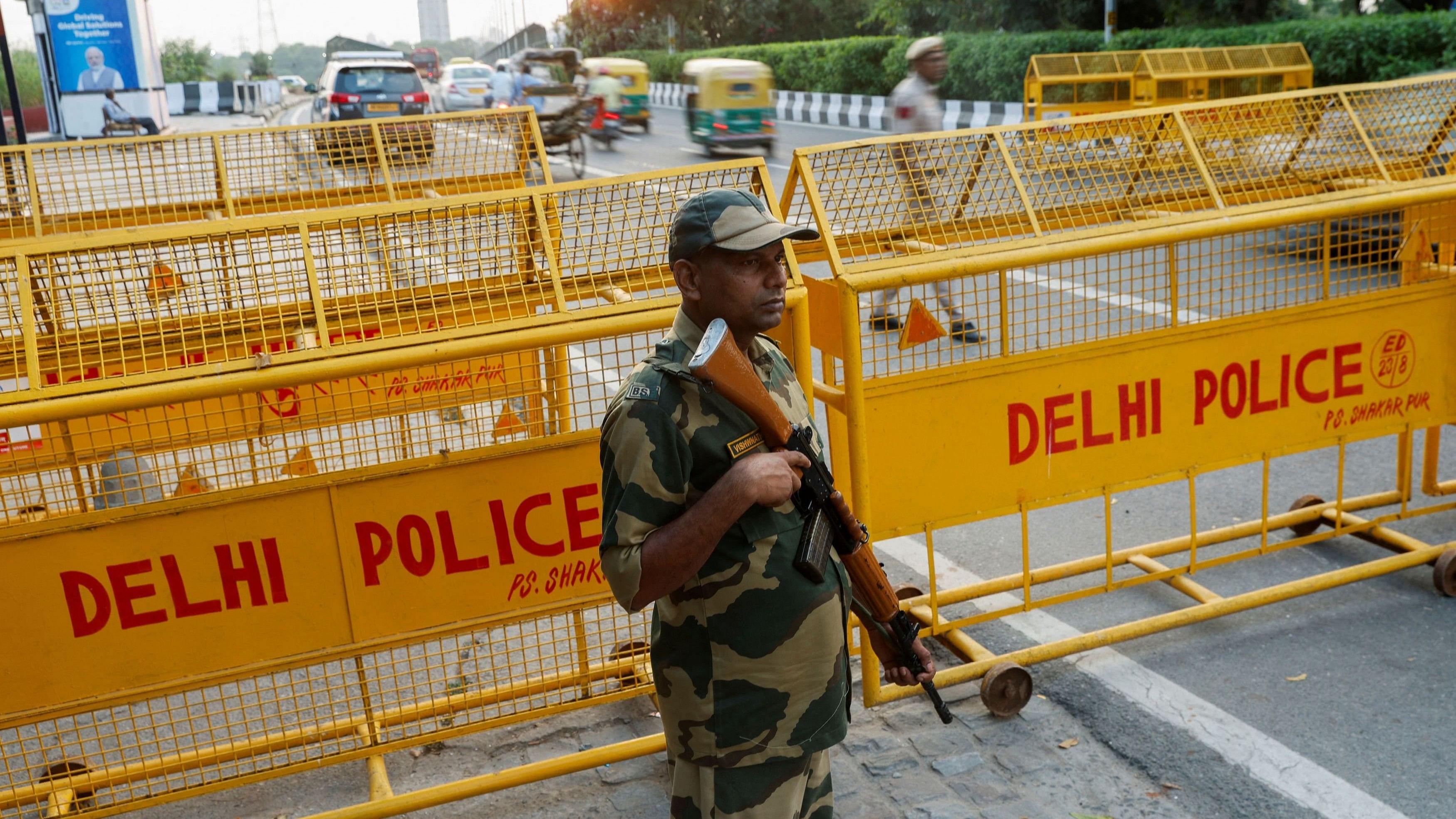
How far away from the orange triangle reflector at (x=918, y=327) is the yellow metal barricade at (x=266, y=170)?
3.42 meters

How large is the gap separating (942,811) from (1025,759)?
0.41 meters

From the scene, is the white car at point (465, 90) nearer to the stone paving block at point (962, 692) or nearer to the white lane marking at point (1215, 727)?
the white lane marking at point (1215, 727)

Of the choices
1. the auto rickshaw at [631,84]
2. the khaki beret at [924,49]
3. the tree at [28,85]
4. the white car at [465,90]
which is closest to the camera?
the khaki beret at [924,49]

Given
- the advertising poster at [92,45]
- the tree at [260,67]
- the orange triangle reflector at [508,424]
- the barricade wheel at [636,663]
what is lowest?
the barricade wheel at [636,663]

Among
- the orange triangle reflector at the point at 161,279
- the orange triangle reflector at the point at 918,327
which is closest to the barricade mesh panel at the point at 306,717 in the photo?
the orange triangle reflector at the point at 161,279

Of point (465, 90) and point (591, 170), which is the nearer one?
point (591, 170)

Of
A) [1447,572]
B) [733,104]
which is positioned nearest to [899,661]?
[1447,572]

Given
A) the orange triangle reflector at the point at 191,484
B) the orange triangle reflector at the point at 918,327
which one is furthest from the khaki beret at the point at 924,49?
the orange triangle reflector at the point at 191,484

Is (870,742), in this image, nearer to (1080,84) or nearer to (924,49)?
(924,49)

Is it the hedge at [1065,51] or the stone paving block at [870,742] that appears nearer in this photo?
the stone paving block at [870,742]

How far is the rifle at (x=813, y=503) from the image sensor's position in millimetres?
2188

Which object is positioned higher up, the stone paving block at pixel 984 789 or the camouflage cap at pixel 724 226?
the camouflage cap at pixel 724 226

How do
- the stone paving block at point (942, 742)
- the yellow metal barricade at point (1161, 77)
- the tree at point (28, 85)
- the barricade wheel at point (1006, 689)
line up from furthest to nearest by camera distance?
1. the tree at point (28, 85)
2. the yellow metal barricade at point (1161, 77)
3. the barricade wheel at point (1006, 689)
4. the stone paving block at point (942, 742)

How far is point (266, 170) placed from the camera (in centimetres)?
747
